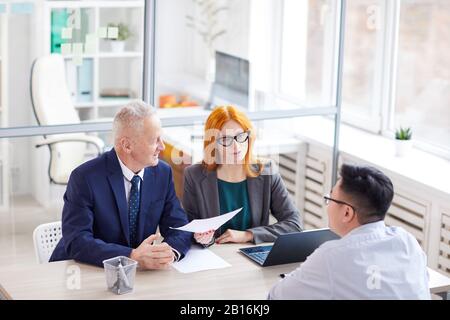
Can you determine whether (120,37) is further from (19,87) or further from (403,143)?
(403,143)

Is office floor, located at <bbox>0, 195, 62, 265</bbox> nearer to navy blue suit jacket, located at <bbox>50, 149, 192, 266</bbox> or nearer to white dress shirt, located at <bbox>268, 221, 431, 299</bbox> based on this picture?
navy blue suit jacket, located at <bbox>50, 149, 192, 266</bbox>

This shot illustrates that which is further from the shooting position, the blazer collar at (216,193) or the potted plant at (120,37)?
the potted plant at (120,37)

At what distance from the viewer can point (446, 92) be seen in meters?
4.73

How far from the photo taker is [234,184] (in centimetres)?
356

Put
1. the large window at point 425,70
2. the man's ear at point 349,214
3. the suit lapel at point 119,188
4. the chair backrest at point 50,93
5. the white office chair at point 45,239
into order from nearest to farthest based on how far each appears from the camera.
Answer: the man's ear at point 349,214
the suit lapel at point 119,188
the white office chair at point 45,239
the chair backrest at point 50,93
the large window at point 425,70

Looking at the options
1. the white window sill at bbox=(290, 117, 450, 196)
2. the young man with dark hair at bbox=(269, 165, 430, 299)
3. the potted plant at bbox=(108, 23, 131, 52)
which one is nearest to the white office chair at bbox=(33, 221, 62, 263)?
→ the young man with dark hair at bbox=(269, 165, 430, 299)

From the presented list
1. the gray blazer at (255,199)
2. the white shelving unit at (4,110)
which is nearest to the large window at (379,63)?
the gray blazer at (255,199)

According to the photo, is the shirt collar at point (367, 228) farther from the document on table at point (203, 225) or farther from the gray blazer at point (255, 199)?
the gray blazer at point (255, 199)

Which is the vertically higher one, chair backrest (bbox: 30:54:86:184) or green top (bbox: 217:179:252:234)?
chair backrest (bbox: 30:54:86:184)

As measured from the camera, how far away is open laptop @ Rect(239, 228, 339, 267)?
9.89ft

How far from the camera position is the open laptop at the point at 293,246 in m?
3.02

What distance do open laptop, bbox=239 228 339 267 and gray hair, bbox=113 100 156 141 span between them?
657 millimetres

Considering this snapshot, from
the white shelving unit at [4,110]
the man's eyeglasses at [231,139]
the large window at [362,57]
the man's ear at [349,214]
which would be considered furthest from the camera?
the large window at [362,57]
